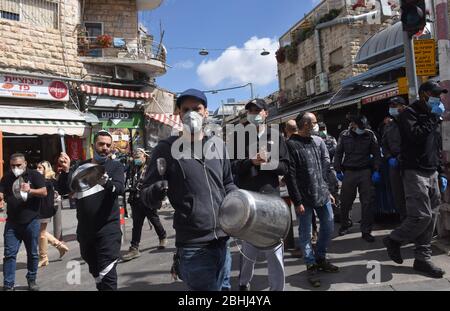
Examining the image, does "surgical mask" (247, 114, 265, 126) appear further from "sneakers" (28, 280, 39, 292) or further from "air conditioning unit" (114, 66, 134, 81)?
"air conditioning unit" (114, 66, 134, 81)

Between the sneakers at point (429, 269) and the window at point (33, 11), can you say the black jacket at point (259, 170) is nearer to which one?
the sneakers at point (429, 269)

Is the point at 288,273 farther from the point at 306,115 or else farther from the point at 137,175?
the point at 137,175

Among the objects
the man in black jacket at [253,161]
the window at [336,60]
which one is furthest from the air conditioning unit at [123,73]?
the man in black jacket at [253,161]

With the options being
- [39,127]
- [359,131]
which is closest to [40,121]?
[39,127]

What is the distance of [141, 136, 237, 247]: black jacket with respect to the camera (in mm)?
2350

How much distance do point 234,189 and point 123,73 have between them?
15.1 meters

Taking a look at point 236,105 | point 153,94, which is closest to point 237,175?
point 153,94

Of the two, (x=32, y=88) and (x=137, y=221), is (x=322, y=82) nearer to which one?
(x=32, y=88)

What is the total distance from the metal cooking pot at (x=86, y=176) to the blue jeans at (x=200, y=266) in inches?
45.5

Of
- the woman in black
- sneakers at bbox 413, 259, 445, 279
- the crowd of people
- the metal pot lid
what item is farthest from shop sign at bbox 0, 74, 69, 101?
sneakers at bbox 413, 259, 445, 279

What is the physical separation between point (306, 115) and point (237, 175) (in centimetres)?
114

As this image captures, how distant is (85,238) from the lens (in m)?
3.21

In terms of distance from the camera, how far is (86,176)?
3117 mm

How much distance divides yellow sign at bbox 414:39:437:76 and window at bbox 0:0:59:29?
43.4ft
